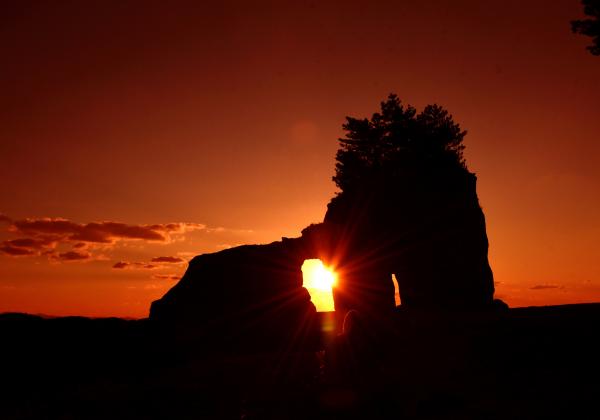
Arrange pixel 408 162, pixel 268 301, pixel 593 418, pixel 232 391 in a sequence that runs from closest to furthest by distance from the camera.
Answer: pixel 593 418 → pixel 232 391 → pixel 268 301 → pixel 408 162

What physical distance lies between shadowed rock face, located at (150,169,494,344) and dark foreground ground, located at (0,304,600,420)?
4.26 metres

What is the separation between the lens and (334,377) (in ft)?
57.8

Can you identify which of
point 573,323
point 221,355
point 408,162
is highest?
point 408,162

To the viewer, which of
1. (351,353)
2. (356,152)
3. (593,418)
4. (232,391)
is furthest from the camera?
(356,152)

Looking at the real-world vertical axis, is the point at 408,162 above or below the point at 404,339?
above

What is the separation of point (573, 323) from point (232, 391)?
13618 mm

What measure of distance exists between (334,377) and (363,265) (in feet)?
67.6

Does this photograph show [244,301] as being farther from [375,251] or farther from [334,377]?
[334,377]

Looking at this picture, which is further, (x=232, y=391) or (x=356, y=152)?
(x=356, y=152)

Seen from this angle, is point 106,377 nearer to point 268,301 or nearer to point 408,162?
point 268,301

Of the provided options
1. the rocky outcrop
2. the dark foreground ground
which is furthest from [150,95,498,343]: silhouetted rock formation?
the dark foreground ground

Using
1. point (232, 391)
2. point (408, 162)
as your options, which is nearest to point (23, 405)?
point (232, 391)

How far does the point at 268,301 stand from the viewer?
32250 millimetres

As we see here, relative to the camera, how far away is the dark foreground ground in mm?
12062
